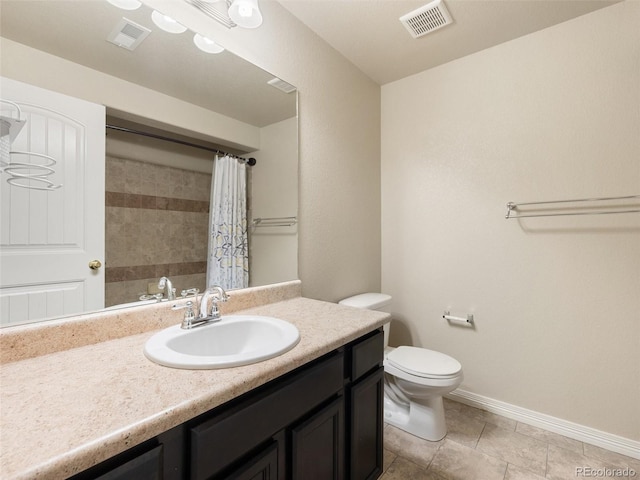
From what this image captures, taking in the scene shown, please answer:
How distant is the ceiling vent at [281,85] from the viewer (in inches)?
64.6

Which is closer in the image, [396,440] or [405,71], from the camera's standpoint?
[396,440]

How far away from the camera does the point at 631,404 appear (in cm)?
164

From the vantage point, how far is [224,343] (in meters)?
1.18

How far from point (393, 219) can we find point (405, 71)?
1119 millimetres

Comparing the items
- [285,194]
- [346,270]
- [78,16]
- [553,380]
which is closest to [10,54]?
[78,16]

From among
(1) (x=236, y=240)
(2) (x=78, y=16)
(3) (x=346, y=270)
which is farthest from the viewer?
(3) (x=346, y=270)

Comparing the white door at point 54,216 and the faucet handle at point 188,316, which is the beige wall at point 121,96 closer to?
the white door at point 54,216

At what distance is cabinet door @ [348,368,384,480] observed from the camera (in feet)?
3.91

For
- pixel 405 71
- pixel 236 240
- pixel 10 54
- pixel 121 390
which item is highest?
pixel 405 71

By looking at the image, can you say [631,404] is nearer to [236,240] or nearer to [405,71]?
[236,240]

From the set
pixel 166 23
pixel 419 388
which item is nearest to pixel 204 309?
pixel 166 23

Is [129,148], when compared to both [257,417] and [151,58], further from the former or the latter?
[257,417]

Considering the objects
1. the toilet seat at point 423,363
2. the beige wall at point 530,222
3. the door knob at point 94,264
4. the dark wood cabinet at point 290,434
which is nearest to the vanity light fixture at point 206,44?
A: the door knob at point 94,264

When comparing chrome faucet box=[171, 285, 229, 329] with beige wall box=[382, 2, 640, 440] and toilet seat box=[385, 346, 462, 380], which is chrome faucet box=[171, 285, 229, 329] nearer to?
toilet seat box=[385, 346, 462, 380]
